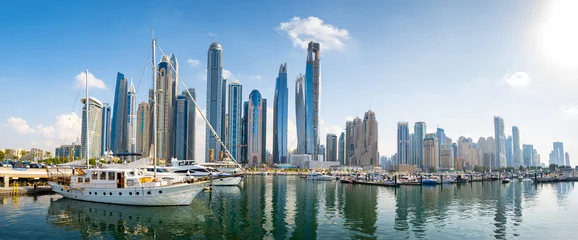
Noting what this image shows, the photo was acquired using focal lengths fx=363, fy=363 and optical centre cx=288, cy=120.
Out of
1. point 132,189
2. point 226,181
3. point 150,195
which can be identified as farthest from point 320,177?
point 132,189

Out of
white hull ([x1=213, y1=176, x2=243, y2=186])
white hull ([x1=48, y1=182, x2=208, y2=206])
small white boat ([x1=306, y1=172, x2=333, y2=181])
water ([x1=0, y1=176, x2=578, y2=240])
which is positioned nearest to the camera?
water ([x1=0, y1=176, x2=578, y2=240])

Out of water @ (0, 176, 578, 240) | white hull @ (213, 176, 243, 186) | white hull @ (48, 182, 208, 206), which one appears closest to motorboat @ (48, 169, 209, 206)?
white hull @ (48, 182, 208, 206)

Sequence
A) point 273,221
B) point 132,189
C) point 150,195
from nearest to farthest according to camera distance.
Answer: point 273,221
point 150,195
point 132,189

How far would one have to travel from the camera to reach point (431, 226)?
36.8 metres

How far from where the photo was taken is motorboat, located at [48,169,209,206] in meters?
43.6

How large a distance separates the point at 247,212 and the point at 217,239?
14298mm

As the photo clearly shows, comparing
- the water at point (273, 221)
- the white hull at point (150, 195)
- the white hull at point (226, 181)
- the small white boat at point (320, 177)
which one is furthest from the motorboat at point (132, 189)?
the small white boat at point (320, 177)

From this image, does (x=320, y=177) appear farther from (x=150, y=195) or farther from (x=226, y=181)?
(x=150, y=195)

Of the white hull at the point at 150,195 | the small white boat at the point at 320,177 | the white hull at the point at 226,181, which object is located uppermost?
the white hull at the point at 150,195

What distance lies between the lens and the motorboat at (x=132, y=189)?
43.6 metres

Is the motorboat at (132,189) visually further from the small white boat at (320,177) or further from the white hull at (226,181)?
the small white boat at (320,177)

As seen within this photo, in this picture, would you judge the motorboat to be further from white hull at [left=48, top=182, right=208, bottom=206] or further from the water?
the water

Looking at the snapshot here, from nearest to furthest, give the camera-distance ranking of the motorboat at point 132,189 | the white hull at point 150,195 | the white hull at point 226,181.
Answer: the white hull at point 150,195
the motorboat at point 132,189
the white hull at point 226,181

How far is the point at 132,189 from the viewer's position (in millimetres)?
43875
